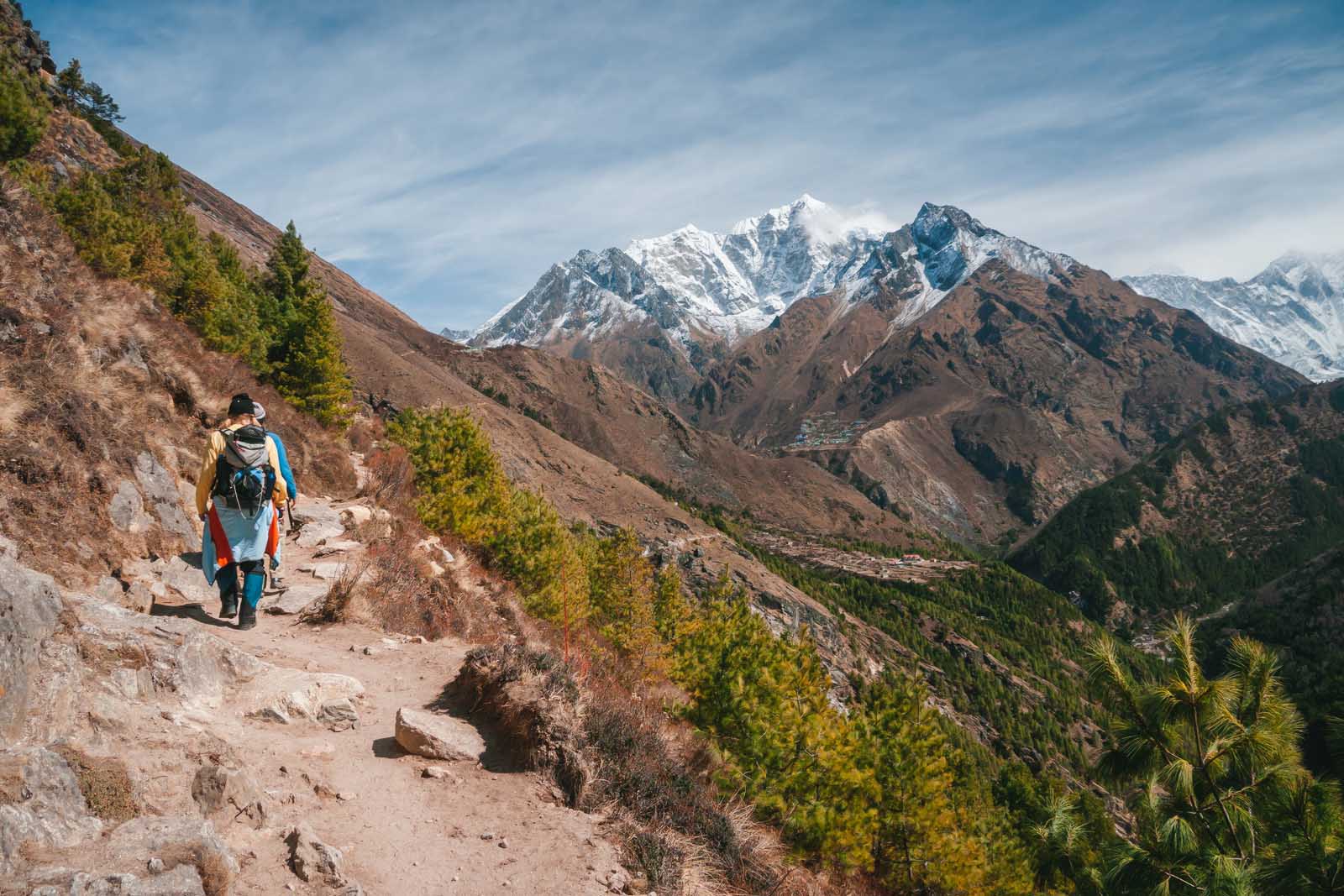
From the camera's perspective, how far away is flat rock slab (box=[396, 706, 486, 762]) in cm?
750

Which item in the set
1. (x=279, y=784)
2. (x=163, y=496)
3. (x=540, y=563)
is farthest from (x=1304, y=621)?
(x=163, y=496)

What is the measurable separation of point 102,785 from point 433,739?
10.3ft

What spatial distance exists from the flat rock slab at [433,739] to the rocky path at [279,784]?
0.14 feet

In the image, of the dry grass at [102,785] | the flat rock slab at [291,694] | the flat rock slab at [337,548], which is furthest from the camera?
the flat rock slab at [337,548]

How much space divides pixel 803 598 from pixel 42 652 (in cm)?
13289

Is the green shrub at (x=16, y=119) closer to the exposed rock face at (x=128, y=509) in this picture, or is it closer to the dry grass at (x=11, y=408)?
the dry grass at (x=11, y=408)

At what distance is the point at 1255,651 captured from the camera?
15.6 meters

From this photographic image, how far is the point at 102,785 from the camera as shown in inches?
190

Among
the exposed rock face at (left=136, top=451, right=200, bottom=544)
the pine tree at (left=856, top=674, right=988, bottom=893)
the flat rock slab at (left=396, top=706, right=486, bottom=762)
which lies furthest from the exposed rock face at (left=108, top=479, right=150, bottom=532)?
the pine tree at (left=856, top=674, right=988, bottom=893)

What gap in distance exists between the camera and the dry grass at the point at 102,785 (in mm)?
4738

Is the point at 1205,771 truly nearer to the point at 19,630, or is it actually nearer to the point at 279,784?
the point at 279,784

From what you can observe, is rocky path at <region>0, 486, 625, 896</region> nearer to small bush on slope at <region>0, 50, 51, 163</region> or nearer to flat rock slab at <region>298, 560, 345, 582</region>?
flat rock slab at <region>298, 560, 345, 582</region>

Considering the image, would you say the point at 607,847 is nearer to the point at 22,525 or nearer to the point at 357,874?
the point at 357,874

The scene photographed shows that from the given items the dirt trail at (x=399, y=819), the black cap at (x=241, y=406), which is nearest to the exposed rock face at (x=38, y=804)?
the dirt trail at (x=399, y=819)
